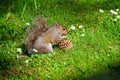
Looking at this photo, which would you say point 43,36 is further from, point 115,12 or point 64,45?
point 115,12

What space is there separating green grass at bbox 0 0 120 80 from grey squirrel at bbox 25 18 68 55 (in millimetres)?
126

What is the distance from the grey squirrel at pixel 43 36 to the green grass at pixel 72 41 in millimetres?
126

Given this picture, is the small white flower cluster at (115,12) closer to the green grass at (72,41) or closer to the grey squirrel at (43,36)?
the green grass at (72,41)

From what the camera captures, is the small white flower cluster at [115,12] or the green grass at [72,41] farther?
the small white flower cluster at [115,12]

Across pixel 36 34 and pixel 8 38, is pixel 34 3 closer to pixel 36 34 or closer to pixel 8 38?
pixel 8 38

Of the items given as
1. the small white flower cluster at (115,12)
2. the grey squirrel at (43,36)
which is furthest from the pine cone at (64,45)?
the small white flower cluster at (115,12)

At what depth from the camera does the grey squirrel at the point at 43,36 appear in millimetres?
6637

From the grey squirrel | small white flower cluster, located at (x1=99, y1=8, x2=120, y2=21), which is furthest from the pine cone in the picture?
small white flower cluster, located at (x1=99, y1=8, x2=120, y2=21)

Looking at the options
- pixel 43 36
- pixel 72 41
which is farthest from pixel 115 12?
pixel 43 36

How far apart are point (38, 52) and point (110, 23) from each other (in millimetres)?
1611

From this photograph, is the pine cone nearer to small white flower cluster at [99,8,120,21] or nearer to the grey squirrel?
the grey squirrel

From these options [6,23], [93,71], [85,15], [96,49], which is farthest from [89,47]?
[6,23]

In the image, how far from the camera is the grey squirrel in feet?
21.8

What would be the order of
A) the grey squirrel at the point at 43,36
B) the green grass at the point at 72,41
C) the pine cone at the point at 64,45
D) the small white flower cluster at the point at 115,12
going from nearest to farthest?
the green grass at the point at 72,41 < the grey squirrel at the point at 43,36 < the pine cone at the point at 64,45 < the small white flower cluster at the point at 115,12
